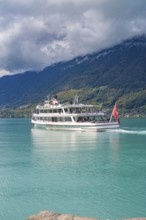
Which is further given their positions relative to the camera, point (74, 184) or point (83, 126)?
point (83, 126)

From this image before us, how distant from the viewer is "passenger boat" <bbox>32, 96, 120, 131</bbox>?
3632 inches

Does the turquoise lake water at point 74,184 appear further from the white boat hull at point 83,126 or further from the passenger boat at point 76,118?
the passenger boat at point 76,118

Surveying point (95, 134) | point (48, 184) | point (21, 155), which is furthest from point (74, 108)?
point (48, 184)

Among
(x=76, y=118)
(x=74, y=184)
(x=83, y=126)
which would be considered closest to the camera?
(x=74, y=184)

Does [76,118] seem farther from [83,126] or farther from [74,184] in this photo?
[74,184]

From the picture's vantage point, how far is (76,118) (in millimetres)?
97438

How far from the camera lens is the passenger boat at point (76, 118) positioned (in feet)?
303

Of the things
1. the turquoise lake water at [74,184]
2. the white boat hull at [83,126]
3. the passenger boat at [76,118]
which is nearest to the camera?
the turquoise lake water at [74,184]

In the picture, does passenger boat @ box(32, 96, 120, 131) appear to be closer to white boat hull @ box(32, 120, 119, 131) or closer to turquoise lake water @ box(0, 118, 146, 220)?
white boat hull @ box(32, 120, 119, 131)

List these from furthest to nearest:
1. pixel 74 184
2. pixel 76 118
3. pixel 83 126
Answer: pixel 76 118, pixel 83 126, pixel 74 184

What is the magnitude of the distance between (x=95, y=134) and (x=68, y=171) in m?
47.6

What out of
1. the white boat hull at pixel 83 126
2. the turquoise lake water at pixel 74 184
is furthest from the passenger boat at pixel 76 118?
the turquoise lake water at pixel 74 184

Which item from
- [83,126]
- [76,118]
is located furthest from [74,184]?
[76,118]

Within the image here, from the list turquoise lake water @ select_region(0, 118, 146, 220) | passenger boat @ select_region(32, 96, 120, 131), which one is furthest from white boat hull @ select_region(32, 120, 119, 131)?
turquoise lake water @ select_region(0, 118, 146, 220)
